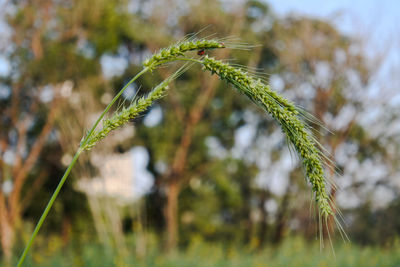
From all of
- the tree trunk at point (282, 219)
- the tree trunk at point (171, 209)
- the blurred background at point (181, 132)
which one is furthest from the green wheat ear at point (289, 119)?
the tree trunk at point (282, 219)

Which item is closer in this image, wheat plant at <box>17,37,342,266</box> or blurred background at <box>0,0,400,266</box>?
wheat plant at <box>17,37,342,266</box>

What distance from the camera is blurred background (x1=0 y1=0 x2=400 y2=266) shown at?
12500 mm

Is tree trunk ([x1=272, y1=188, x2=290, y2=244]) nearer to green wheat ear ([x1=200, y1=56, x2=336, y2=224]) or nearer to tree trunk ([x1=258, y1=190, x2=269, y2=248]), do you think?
tree trunk ([x1=258, y1=190, x2=269, y2=248])

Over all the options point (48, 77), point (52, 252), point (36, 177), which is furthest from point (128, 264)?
point (36, 177)

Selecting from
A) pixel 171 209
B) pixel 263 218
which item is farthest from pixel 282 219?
pixel 171 209

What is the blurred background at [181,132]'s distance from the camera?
12.5m

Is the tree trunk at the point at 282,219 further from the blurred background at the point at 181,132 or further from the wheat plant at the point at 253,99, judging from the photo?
the wheat plant at the point at 253,99

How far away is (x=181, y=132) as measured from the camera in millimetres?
15906

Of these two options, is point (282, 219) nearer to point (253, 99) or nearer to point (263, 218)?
point (263, 218)

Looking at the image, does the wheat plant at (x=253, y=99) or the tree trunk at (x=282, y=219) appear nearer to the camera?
the wheat plant at (x=253, y=99)

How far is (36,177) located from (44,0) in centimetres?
675

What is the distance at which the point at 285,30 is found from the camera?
1590 centimetres

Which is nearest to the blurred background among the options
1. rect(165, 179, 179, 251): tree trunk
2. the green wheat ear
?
rect(165, 179, 179, 251): tree trunk

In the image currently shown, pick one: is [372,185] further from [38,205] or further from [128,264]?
[38,205]
